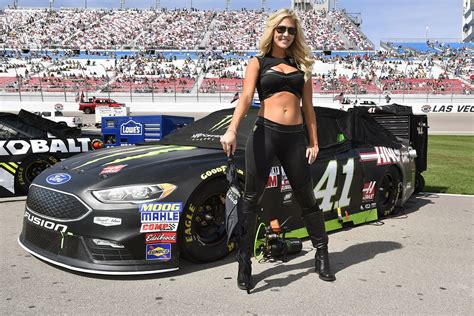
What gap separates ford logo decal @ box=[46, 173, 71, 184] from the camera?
3.45 metres

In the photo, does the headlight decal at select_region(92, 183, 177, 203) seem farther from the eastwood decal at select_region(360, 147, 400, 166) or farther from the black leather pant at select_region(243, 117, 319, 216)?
the eastwood decal at select_region(360, 147, 400, 166)

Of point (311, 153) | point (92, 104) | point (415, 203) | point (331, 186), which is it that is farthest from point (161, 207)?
point (92, 104)

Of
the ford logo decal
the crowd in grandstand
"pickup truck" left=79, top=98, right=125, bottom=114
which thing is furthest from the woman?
the crowd in grandstand

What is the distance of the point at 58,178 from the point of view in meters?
3.52

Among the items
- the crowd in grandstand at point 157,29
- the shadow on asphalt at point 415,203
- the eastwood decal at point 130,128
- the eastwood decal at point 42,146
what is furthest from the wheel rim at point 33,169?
the crowd in grandstand at point 157,29

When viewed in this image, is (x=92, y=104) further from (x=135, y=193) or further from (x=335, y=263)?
(x=335, y=263)

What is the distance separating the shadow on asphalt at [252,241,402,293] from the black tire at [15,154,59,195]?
4.19m

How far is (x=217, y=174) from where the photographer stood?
357 centimetres

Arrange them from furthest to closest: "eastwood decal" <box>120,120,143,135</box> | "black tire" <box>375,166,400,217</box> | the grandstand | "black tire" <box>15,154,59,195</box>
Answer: the grandstand < "eastwood decal" <box>120,120,143,135</box> < "black tire" <box>15,154,59,195</box> < "black tire" <box>375,166,400,217</box>

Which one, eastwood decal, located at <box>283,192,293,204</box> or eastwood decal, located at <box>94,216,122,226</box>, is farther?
eastwood decal, located at <box>283,192,293,204</box>

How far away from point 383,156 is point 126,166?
3.11 metres

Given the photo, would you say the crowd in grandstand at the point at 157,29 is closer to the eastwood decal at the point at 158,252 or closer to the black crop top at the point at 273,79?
the black crop top at the point at 273,79

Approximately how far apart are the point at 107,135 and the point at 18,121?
239 cm

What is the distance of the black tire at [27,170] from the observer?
620cm
